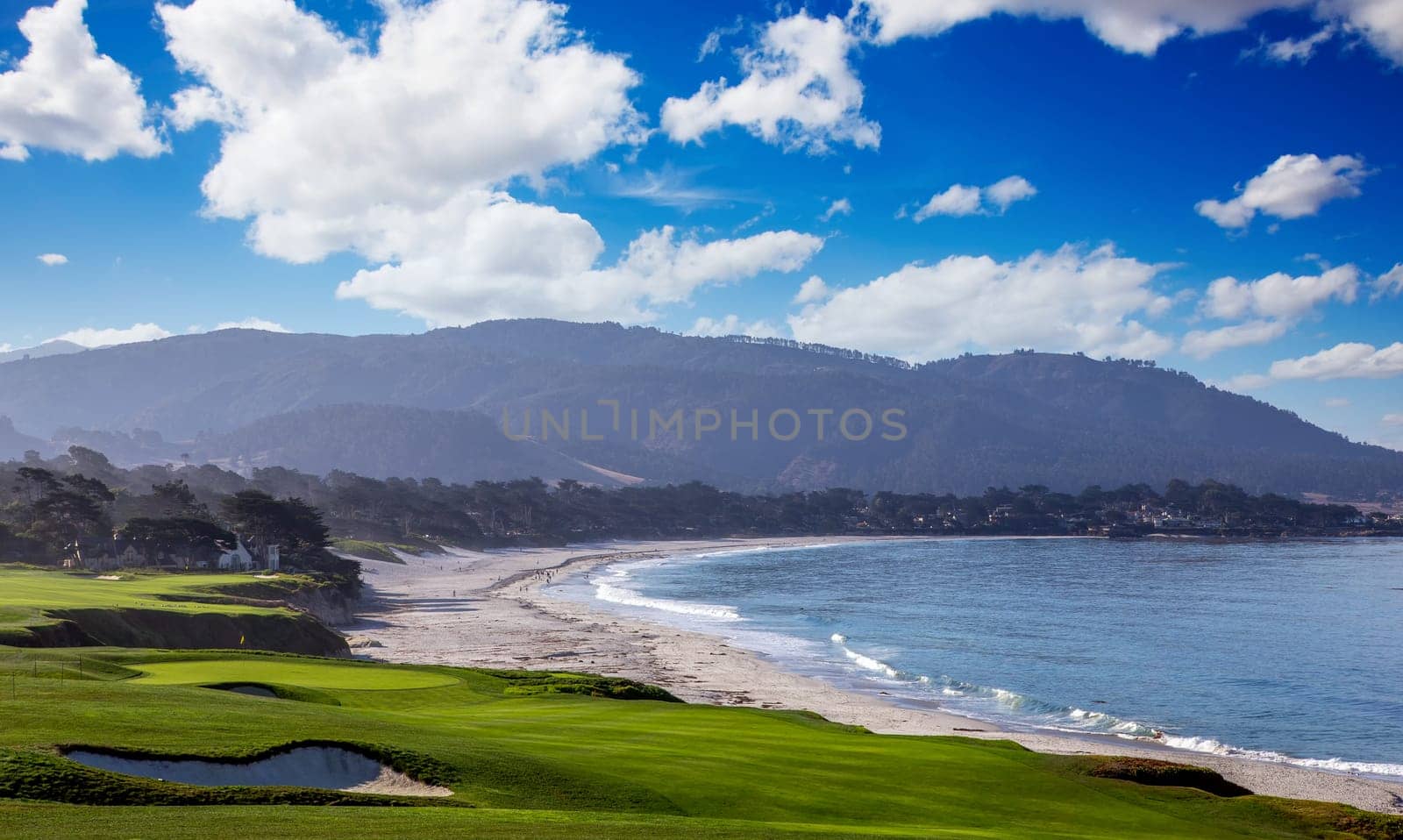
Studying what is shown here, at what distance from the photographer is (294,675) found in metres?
26.1

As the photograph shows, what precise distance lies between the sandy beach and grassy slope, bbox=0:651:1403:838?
394 inches

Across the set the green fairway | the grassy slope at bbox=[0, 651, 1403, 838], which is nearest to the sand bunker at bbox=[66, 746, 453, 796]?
the grassy slope at bbox=[0, 651, 1403, 838]

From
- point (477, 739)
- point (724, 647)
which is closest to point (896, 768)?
point (477, 739)

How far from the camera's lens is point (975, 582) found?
3971 inches

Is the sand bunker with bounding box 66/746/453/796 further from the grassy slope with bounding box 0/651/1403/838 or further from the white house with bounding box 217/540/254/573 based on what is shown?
the white house with bounding box 217/540/254/573

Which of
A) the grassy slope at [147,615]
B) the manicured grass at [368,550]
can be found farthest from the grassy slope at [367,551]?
the grassy slope at [147,615]

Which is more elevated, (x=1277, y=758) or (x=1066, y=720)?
(x=1277, y=758)

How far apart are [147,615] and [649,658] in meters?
22.2

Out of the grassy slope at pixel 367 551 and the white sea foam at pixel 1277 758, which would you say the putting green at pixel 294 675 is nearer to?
the white sea foam at pixel 1277 758

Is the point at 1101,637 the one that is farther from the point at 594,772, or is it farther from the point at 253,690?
the point at 594,772

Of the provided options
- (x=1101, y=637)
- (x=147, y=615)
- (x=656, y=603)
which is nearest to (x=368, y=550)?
(x=656, y=603)

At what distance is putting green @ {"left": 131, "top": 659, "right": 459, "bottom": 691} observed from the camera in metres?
23.6

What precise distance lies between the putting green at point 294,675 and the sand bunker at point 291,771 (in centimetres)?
890

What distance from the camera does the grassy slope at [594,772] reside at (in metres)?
12.1
